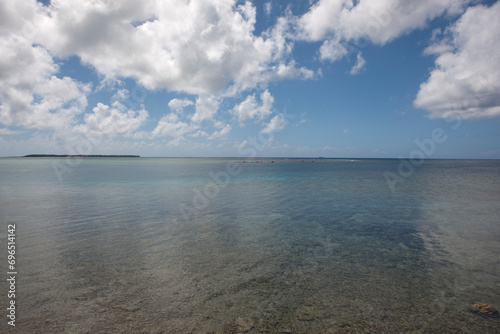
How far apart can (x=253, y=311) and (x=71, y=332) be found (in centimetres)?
494

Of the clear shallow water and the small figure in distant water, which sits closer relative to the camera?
the clear shallow water

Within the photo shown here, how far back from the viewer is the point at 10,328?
639cm

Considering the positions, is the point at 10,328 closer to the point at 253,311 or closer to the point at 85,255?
the point at 85,255

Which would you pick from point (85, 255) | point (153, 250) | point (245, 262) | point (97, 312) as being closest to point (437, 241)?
point (245, 262)

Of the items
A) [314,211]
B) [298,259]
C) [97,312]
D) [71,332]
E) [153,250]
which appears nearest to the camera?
[71,332]

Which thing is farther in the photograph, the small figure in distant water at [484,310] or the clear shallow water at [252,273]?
the small figure in distant water at [484,310]

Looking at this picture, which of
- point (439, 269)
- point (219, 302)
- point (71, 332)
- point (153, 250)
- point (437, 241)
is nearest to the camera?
point (71, 332)

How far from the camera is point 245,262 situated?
10742 millimetres

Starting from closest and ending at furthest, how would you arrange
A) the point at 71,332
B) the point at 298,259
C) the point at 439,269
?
the point at 71,332 < the point at 439,269 < the point at 298,259

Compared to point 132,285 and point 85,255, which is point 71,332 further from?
point 85,255

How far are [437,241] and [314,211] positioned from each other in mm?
9359

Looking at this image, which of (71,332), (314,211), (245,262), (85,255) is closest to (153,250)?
(85,255)

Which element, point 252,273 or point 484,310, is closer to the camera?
point 484,310

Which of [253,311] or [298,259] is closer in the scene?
[253,311]
